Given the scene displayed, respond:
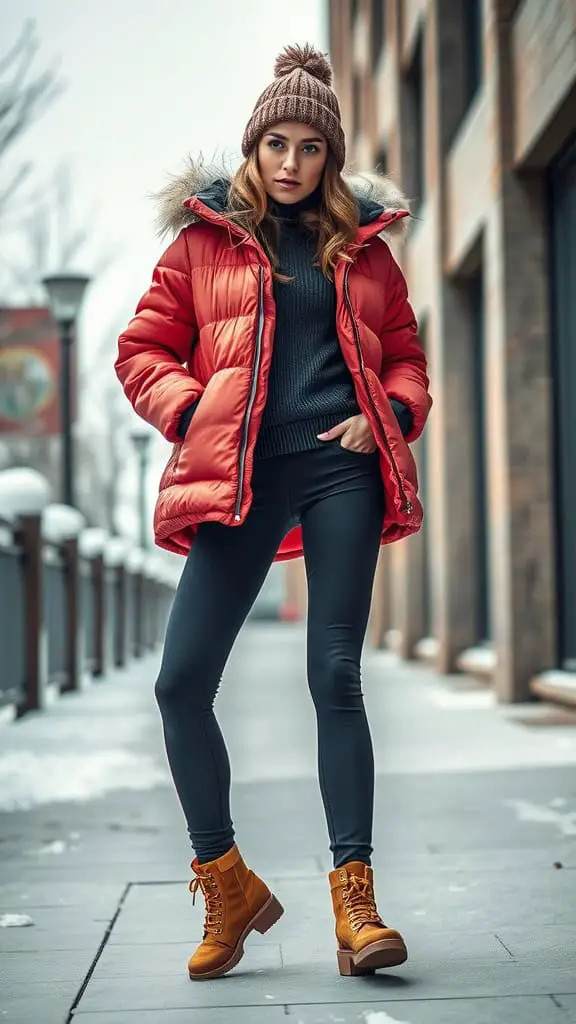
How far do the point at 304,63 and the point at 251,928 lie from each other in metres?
2.01

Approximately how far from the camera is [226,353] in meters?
3.26

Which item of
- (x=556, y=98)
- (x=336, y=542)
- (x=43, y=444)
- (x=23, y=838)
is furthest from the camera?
(x=43, y=444)

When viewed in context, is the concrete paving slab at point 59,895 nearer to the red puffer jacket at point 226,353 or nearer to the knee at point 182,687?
the knee at point 182,687

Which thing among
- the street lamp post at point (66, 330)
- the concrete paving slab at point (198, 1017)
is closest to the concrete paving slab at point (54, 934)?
the concrete paving slab at point (198, 1017)

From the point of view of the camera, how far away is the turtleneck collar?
136 inches

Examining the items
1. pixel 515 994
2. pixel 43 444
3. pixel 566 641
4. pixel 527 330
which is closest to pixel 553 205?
pixel 527 330

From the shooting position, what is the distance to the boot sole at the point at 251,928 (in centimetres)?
320

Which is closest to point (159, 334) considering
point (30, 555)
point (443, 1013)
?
point (443, 1013)

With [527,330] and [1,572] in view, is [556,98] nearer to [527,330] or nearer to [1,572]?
[527,330]

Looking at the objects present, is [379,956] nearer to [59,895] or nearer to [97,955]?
[97,955]

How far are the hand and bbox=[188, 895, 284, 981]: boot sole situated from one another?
1009 millimetres

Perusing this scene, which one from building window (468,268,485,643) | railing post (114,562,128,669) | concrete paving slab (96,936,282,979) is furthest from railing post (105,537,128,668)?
concrete paving slab (96,936,282,979)

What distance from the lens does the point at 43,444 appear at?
120 ft

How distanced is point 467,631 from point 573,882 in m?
9.66
